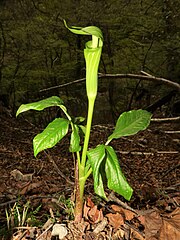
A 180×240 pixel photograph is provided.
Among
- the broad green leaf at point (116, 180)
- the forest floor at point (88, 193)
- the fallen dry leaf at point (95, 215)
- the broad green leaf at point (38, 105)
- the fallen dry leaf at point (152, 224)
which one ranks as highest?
the broad green leaf at point (38, 105)

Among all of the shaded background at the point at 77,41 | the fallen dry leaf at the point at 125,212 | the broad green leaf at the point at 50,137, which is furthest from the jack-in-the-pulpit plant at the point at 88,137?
the shaded background at the point at 77,41

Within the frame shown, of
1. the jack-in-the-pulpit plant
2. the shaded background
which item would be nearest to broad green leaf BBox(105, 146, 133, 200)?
the jack-in-the-pulpit plant

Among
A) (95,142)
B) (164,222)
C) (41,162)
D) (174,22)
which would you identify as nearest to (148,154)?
(95,142)

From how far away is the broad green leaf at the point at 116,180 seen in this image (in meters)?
0.60

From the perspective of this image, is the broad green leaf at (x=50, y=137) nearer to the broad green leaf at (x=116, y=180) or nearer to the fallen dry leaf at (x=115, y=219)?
the broad green leaf at (x=116, y=180)

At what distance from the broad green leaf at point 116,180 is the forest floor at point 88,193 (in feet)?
0.46

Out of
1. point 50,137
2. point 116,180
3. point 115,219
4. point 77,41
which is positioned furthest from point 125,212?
point 77,41

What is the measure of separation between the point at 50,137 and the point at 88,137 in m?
0.10

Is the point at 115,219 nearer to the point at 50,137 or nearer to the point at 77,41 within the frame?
the point at 50,137

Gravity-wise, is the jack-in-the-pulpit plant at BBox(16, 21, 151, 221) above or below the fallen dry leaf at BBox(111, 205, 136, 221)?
above

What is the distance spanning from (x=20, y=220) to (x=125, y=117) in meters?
0.39

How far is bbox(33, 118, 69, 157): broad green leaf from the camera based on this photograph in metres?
0.61

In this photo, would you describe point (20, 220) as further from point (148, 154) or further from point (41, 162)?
point (148, 154)

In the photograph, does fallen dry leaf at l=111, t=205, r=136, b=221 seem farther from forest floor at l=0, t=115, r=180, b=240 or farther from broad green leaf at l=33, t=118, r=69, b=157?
broad green leaf at l=33, t=118, r=69, b=157
